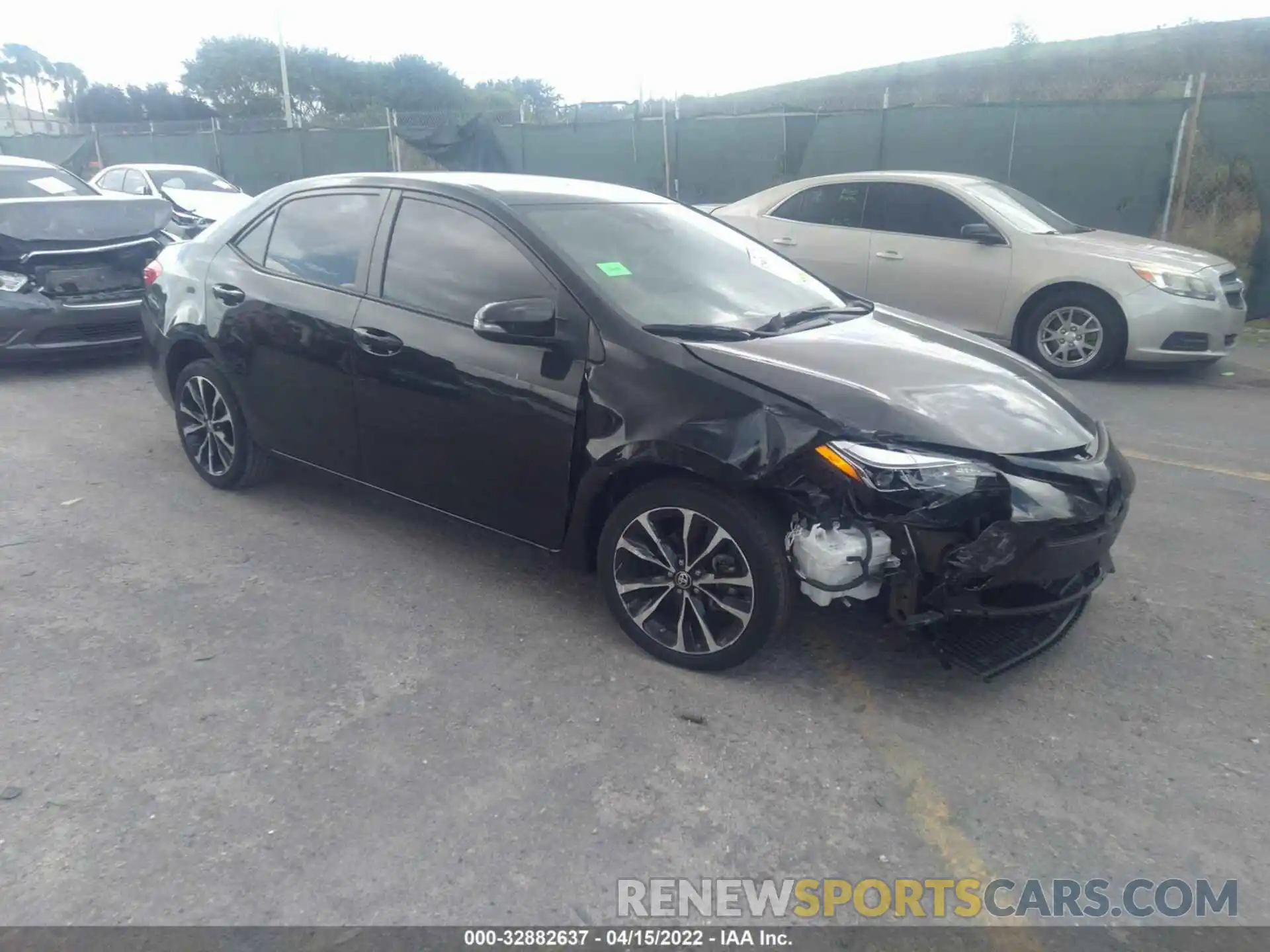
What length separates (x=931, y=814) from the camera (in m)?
2.73

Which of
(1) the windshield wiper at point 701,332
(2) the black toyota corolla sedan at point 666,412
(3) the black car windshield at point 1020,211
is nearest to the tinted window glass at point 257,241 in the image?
(2) the black toyota corolla sedan at point 666,412

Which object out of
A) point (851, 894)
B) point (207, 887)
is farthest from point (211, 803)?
point (851, 894)

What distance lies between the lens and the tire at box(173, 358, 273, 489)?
4922mm

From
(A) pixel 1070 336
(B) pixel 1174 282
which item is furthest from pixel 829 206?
(B) pixel 1174 282

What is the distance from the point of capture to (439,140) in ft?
57.6

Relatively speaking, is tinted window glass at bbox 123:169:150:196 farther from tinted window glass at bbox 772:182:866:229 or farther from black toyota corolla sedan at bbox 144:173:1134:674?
black toyota corolla sedan at bbox 144:173:1134:674

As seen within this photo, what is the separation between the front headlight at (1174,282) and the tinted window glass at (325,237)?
607cm

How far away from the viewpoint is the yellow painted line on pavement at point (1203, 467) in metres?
5.47

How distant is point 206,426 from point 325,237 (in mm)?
1352

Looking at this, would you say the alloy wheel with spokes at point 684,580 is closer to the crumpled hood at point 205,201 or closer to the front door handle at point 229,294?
the front door handle at point 229,294

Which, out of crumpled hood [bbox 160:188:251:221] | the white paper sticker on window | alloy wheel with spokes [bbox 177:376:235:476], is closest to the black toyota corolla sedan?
alloy wheel with spokes [bbox 177:376:235:476]

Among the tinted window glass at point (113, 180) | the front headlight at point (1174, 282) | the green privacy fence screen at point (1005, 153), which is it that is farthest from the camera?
the tinted window glass at point (113, 180)

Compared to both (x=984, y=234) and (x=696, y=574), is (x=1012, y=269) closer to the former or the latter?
(x=984, y=234)

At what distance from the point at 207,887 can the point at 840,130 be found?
1227cm
